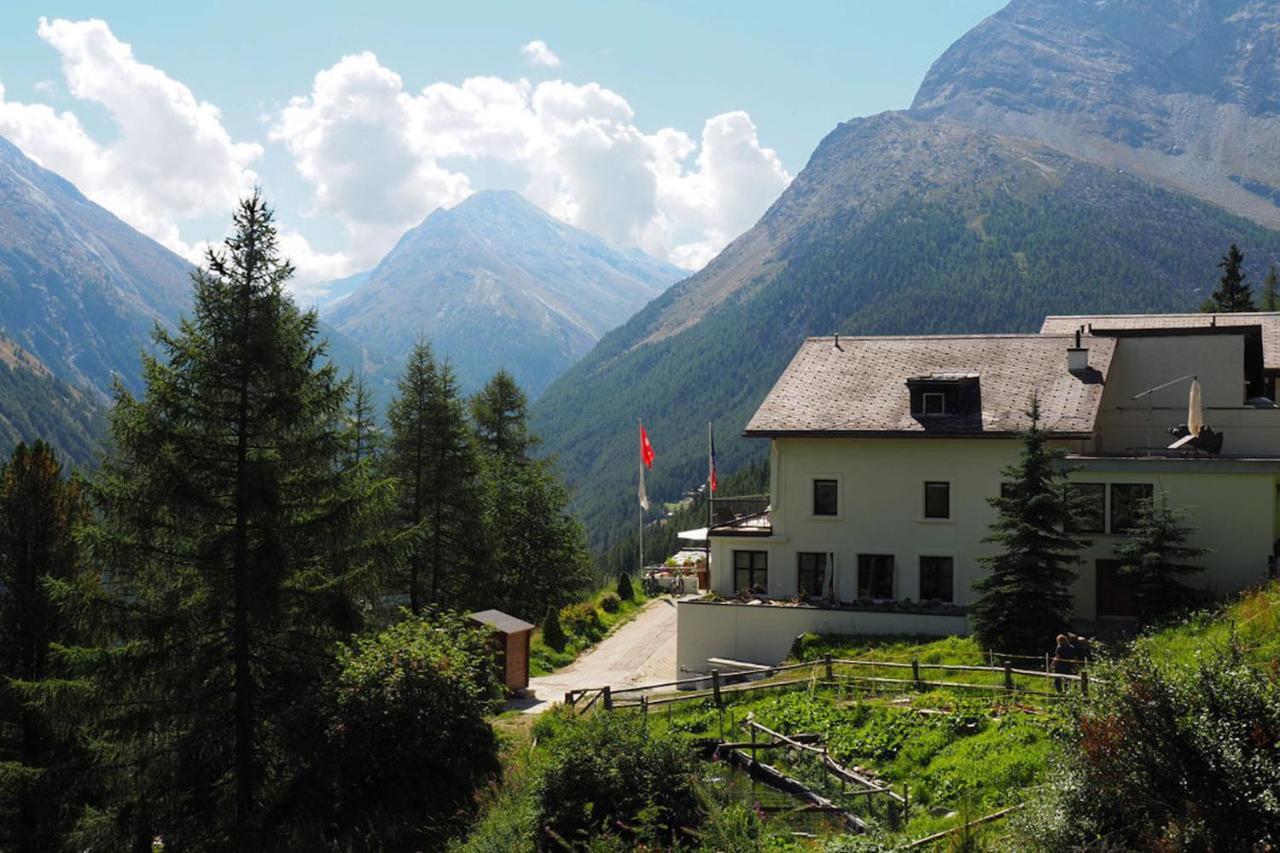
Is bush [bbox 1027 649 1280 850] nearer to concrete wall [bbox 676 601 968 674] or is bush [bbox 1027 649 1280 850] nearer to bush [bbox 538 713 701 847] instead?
bush [bbox 538 713 701 847]

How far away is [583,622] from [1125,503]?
19.7 meters

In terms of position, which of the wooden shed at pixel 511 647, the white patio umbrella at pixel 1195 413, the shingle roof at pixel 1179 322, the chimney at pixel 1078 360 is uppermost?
the shingle roof at pixel 1179 322

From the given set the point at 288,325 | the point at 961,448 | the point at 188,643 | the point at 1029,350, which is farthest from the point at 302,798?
the point at 1029,350

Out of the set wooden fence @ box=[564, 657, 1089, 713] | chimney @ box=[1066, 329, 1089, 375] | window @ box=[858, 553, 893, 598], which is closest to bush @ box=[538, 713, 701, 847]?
wooden fence @ box=[564, 657, 1089, 713]

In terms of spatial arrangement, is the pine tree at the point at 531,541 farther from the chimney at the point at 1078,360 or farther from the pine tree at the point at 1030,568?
the pine tree at the point at 1030,568

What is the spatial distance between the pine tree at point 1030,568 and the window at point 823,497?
684 centimetres

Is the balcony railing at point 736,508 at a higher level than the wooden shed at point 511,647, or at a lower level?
higher

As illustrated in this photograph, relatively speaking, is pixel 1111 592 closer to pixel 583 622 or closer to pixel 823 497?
pixel 823 497

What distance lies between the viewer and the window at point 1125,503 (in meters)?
29.0

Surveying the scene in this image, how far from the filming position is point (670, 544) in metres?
136

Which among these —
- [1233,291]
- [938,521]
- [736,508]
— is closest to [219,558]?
[938,521]

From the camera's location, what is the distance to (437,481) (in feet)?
136

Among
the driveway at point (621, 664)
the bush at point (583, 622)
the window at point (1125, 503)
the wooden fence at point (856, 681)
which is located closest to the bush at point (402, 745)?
the wooden fence at point (856, 681)

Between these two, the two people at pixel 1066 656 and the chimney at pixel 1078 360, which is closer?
the two people at pixel 1066 656
